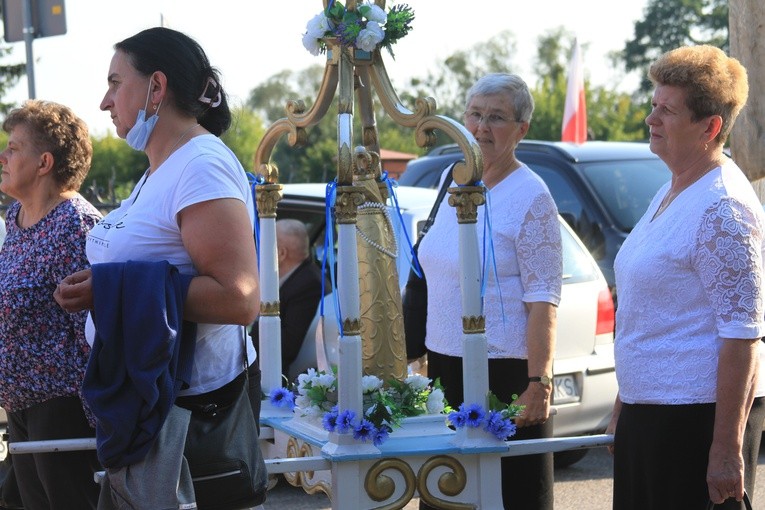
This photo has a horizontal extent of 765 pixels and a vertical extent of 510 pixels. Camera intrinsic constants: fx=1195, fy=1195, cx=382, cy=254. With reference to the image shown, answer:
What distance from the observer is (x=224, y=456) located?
9.28 ft

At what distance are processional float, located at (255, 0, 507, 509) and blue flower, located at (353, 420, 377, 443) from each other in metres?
0.03

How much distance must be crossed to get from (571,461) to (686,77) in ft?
13.6

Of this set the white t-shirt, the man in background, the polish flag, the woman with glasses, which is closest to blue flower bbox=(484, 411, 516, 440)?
the woman with glasses

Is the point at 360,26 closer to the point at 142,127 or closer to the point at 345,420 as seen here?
the point at 142,127

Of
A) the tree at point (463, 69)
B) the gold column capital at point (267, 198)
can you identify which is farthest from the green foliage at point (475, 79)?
the gold column capital at point (267, 198)

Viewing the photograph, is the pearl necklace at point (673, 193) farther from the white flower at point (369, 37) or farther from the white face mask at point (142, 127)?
the white face mask at point (142, 127)

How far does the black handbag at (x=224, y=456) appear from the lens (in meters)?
2.80

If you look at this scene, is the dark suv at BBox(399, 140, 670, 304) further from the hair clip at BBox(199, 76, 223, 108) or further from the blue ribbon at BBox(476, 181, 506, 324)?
the hair clip at BBox(199, 76, 223, 108)

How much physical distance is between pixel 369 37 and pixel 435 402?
3.82 feet

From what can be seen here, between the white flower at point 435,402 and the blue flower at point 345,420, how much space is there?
406 millimetres

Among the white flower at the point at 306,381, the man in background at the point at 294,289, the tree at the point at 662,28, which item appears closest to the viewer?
the white flower at the point at 306,381

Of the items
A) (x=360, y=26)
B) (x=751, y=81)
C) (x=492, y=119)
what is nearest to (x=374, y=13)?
(x=360, y=26)

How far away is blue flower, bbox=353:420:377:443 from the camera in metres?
3.48

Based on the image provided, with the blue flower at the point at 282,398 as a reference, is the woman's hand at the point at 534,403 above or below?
above
